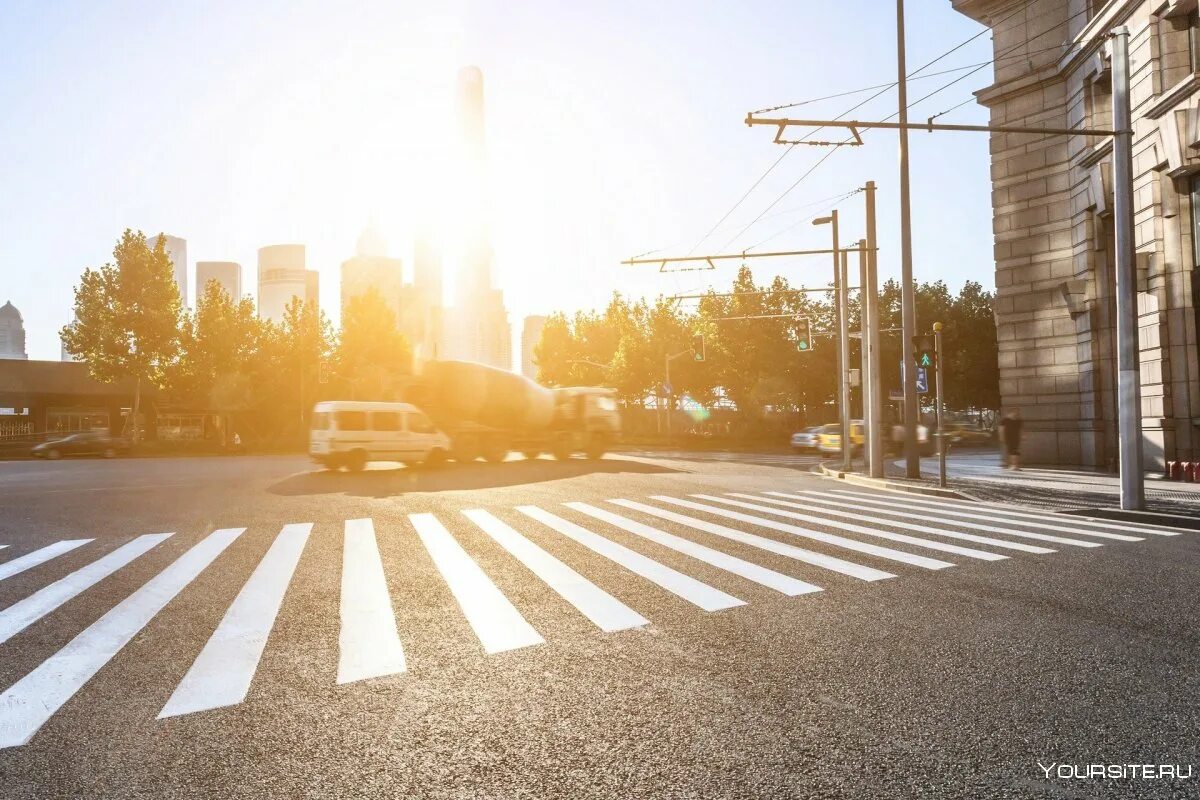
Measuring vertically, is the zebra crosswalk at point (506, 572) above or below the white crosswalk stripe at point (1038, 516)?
above

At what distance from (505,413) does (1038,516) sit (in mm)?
16862

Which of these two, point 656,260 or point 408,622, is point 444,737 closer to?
point 408,622

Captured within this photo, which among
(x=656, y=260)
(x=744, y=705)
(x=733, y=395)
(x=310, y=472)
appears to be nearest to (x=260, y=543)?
(x=744, y=705)

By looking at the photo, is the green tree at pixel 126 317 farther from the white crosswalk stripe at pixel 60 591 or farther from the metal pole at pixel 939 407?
the metal pole at pixel 939 407

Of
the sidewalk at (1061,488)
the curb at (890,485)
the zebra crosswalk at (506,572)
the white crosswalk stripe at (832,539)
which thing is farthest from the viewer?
the curb at (890,485)

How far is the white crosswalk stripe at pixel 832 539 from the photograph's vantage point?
24.4 feet

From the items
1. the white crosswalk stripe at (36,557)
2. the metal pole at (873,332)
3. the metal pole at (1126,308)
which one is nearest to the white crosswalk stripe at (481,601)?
the white crosswalk stripe at (36,557)

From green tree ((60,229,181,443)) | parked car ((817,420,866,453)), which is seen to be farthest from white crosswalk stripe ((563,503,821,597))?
green tree ((60,229,181,443))

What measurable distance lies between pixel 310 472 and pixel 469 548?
14.2 metres

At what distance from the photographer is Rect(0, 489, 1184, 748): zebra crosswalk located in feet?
15.1

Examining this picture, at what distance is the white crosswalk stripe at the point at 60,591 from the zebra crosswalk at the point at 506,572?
0.08 ft

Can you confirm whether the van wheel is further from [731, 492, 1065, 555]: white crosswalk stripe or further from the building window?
the building window

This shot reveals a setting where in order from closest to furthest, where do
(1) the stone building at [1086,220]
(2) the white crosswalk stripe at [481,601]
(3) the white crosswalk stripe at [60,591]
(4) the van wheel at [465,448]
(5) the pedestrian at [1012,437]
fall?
(2) the white crosswalk stripe at [481,601], (3) the white crosswalk stripe at [60,591], (1) the stone building at [1086,220], (5) the pedestrian at [1012,437], (4) the van wheel at [465,448]

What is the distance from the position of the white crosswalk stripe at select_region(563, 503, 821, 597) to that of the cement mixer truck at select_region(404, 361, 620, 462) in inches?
519
